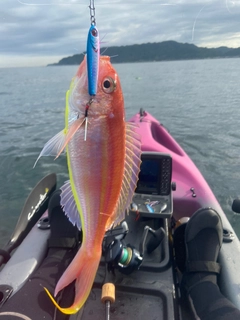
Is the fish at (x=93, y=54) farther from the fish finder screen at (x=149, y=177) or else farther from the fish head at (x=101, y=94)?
Result: the fish finder screen at (x=149, y=177)

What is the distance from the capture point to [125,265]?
2.64 metres

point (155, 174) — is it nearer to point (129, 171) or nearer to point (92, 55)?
point (129, 171)

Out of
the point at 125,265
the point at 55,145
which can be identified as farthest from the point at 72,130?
the point at 125,265

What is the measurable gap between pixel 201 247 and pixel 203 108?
15.3 metres

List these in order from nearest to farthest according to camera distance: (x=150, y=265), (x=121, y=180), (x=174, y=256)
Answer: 1. (x=121, y=180)
2. (x=150, y=265)
3. (x=174, y=256)

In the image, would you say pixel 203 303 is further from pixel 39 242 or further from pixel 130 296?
pixel 39 242

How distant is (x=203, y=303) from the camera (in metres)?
2.60

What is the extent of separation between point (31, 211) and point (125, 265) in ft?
7.97

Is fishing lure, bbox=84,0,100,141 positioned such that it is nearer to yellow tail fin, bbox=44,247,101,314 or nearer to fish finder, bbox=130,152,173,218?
yellow tail fin, bbox=44,247,101,314

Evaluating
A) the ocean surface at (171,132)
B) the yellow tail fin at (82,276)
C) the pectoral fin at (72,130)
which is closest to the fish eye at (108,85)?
the pectoral fin at (72,130)

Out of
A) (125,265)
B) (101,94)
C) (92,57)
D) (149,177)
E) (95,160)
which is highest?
(92,57)

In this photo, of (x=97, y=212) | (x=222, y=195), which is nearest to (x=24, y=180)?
(x=222, y=195)

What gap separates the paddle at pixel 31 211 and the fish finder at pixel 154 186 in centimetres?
176

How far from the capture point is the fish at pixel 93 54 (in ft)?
3.51
